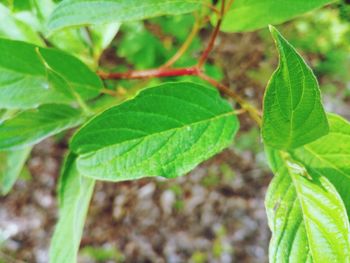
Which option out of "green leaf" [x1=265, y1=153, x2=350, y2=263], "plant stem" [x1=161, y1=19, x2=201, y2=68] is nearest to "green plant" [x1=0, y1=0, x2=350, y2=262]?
"green leaf" [x1=265, y1=153, x2=350, y2=263]

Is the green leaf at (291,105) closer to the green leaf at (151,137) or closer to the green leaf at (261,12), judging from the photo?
the green leaf at (151,137)

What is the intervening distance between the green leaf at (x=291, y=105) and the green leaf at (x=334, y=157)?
0.21 ft

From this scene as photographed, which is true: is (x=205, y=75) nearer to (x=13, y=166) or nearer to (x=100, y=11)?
(x=100, y=11)

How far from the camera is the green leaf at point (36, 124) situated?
85 centimetres

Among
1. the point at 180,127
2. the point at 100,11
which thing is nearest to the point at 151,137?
the point at 180,127

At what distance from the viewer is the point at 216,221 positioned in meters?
3.01

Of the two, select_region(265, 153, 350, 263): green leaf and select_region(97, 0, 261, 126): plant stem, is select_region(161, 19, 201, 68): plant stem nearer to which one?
select_region(97, 0, 261, 126): plant stem

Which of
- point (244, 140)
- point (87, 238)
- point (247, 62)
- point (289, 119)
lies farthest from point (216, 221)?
point (289, 119)

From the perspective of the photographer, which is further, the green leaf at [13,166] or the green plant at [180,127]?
the green leaf at [13,166]

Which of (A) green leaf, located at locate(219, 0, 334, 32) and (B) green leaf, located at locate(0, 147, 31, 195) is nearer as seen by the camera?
(A) green leaf, located at locate(219, 0, 334, 32)

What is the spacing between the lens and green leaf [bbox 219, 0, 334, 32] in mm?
817

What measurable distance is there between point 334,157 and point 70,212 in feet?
1.74

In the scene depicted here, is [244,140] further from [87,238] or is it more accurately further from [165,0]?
[165,0]

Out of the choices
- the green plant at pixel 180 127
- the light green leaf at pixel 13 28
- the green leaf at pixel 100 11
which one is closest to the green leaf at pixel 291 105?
the green plant at pixel 180 127
